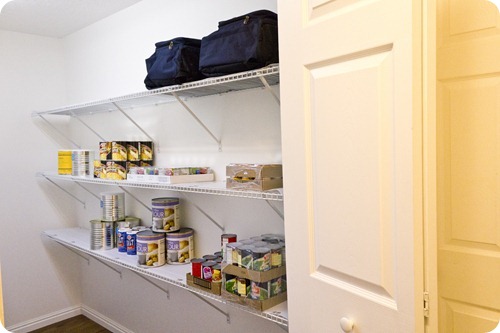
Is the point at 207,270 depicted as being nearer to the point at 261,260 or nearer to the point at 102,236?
the point at 261,260

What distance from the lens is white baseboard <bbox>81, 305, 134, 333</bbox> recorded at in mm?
3041

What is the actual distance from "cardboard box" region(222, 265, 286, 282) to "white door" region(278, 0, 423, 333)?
0.84ft

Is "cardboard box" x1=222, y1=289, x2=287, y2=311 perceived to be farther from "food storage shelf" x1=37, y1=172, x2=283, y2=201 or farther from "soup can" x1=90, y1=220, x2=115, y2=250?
"soup can" x1=90, y1=220, x2=115, y2=250

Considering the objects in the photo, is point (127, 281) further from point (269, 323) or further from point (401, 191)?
point (401, 191)

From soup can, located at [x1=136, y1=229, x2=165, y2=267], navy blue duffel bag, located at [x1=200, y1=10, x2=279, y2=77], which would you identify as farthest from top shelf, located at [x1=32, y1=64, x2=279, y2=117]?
soup can, located at [x1=136, y1=229, x2=165, y2=267]

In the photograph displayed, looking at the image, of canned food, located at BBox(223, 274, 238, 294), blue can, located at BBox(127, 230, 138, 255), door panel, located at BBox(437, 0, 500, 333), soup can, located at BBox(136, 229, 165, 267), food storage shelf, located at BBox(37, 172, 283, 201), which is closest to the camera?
door panel, located at BBox(437, 0, 500, 333)

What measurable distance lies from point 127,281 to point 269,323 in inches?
58.9

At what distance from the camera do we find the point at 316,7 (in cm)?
110

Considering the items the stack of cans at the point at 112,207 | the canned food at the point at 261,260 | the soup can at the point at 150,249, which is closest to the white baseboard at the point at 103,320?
the stack of cans at the point at 112,207

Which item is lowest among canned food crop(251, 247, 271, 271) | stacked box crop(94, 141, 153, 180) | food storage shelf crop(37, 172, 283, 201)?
canned food crop(251, 247, 271, 271)

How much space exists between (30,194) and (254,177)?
2.63 m

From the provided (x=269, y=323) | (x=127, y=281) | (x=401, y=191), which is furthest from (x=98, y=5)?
(x=401, y=191)

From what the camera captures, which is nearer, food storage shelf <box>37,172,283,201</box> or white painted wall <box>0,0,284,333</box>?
food storage shelf <box>37,172,283,201</box>

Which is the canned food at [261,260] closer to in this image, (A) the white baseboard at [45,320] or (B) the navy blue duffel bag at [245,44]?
(B) the navy blue duffel bag at [245,44]
